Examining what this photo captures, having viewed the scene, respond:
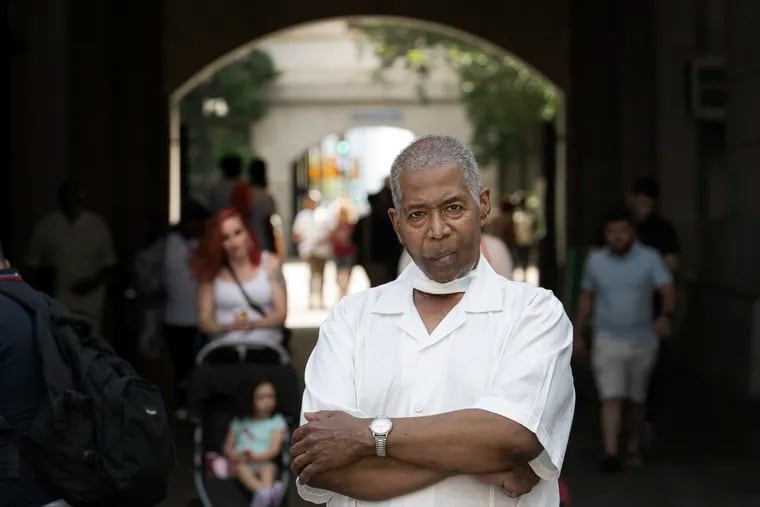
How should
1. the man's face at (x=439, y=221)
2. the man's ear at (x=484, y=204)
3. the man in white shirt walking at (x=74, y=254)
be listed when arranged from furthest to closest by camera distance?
the man in white shirt walking at (x=74, y=254) → the man's ear at (x=484, y=204) → the man's face at (x=439, y=221)

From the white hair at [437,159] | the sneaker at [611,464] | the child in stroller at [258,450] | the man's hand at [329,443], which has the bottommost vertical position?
the sneaker at [611,464]

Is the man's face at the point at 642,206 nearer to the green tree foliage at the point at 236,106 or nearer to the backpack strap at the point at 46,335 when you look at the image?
the backpack strap at the point at 46,335

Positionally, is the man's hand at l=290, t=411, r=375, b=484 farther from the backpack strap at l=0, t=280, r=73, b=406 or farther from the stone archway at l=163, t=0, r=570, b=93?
the stone archway at l=163, t=0, r=570, b=93

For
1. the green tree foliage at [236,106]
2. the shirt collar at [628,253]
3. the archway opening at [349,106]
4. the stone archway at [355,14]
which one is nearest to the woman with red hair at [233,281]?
the shirt collar at [628,253]

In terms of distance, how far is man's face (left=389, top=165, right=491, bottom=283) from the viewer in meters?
3.53

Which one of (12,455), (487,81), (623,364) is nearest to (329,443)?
(12,455)

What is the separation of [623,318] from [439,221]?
7391mm

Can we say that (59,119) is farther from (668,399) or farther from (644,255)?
(644,255)

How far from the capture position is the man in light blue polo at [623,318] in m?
10.7

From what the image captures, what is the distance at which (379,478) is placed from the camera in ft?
11.3

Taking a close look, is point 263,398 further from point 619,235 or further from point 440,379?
point 440,379

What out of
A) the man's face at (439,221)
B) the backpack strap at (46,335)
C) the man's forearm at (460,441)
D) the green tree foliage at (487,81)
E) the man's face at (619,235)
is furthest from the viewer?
the green tree foliage at (487,81)

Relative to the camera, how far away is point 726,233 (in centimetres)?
1518

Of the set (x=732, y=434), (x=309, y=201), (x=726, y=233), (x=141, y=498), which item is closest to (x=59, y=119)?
(x=726, y=233)
